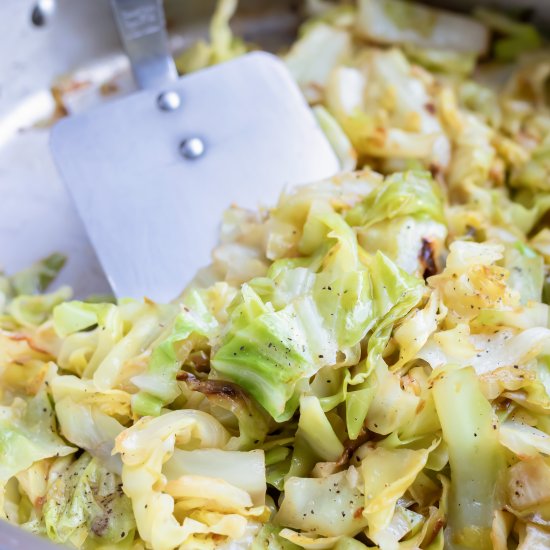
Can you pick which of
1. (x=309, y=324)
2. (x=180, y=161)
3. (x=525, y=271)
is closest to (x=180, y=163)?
(x=180, y=161)

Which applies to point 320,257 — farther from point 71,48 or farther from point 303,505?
point 71,48

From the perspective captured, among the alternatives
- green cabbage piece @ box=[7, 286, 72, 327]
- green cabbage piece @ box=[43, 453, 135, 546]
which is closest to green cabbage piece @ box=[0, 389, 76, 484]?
green cabbage piece @ box=[43, 453, 135, 546]

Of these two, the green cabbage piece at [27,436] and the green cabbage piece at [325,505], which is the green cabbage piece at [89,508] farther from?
the green cabbage piece at [325,505]

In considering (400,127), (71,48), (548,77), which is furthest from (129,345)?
(548,77)

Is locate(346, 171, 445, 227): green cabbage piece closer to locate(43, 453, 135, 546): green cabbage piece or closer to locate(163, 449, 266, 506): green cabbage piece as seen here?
locate(163, 449, 266, 506): green cabbage piece

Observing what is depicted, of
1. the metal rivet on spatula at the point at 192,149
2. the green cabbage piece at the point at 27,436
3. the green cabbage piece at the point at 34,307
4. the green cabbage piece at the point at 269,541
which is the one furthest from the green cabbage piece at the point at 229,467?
the metal rivet on spatula at the point at 192,149

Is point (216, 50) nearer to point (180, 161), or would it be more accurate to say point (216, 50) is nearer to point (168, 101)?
point (168, 101)
